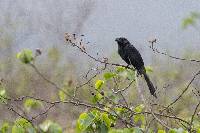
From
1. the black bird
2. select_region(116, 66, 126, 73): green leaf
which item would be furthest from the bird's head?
select_region(116, 66, 126, 73): green leaf

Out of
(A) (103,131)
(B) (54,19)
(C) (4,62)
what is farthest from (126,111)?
(B) (54,19)

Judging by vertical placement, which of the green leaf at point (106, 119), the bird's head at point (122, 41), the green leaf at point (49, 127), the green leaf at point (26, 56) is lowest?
the green leaf at point (49, 127)

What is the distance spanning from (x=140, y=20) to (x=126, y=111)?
47.0ft

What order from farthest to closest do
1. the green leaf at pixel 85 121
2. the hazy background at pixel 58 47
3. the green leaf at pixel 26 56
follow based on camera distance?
the hazy background at pixel 58 47 < the green leaf at pixel 85 121 < the green leaf at pixel 26 56

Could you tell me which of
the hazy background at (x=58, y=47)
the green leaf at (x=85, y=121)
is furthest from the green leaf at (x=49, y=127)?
the hazy background at (x=58, y=47)

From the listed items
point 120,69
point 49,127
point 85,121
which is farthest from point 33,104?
point 120,69

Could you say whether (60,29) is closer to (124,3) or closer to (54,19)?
(54,19)

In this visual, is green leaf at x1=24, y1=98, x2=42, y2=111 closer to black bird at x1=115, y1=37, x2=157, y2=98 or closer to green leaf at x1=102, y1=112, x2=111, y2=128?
green leaf at x1=102, y1=112, x2=111, y2=128

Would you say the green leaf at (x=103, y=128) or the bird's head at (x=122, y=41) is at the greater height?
the bird's head at (x=122, y=41)

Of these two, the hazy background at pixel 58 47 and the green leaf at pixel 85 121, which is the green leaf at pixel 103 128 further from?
the hazy background at pixel 58 47

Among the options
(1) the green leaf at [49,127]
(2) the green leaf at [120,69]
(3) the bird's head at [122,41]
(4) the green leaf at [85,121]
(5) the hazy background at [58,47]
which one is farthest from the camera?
(5) the hazy background at [58,47]

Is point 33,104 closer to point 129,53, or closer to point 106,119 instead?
point 106,119

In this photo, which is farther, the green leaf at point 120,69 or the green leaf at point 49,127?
the green leaf at point 120,69

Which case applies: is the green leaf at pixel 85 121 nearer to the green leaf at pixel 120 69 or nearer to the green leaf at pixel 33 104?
the green leaf at pixel 33 104
